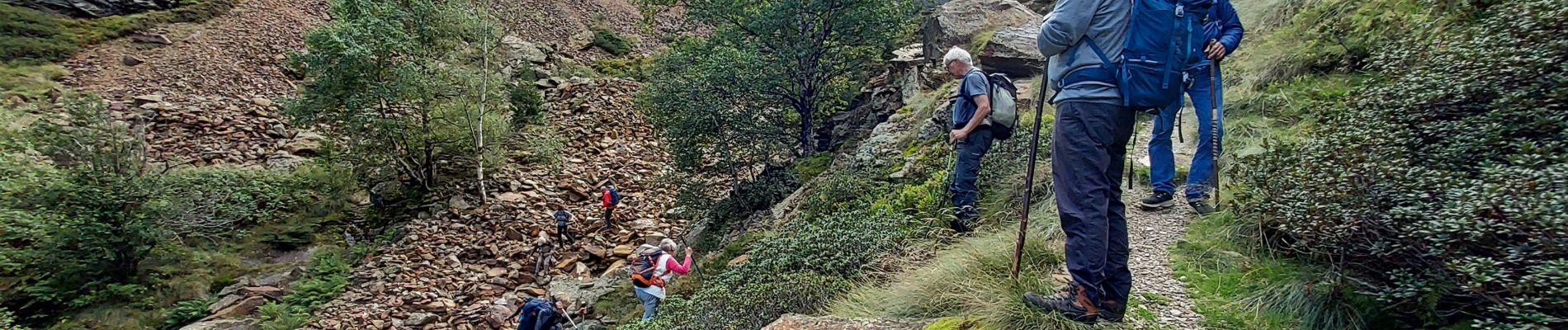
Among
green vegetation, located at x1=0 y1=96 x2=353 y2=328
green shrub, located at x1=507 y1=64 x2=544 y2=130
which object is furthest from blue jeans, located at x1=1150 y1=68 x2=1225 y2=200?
green shrub, located at x1=507 y1=64 x2=544 y2=130

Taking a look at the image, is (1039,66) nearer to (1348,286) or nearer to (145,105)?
(1348,286)

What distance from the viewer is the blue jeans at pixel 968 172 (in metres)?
4.75

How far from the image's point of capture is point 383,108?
13.3 meters

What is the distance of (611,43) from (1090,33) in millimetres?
25128

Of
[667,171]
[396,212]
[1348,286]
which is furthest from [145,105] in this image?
[1348,286]

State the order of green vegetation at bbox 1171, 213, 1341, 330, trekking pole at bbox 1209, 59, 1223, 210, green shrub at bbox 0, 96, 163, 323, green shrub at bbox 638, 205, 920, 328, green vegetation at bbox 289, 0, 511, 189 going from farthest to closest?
green vegetation at bbox 289, 0, 511, 189, green shrub at bbox 0, 96, 163, 323, green shrub at bbox 638, 205, 920, 328, trekking pole at bbox 1209, 59, 1223, 210, green vegetation at bbox 1171, 213, 1341, 330

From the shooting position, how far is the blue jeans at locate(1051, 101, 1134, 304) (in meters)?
2.50

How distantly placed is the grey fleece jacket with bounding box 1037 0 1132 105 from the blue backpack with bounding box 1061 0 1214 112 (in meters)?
0.02

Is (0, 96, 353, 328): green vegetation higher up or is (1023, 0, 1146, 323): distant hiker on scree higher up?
(1023, 0, 1146, 323): distant hiker on scree

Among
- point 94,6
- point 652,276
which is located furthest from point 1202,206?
point 94,6

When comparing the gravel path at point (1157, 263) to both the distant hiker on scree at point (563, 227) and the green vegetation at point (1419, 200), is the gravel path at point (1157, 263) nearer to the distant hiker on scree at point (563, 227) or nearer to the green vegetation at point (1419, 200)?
the green vegetation at point (1419, 200)

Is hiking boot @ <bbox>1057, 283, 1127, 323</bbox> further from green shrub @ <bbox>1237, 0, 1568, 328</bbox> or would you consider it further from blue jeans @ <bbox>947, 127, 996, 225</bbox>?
blue jeans @ <bbox>947, 127, 996, 225</bbox>

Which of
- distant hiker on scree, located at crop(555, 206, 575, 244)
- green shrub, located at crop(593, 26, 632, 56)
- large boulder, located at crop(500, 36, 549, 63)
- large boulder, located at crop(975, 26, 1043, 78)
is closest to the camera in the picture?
large boulder, located at crop(975, 26, 1043, 78)

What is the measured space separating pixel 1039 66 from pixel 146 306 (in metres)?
13.7
